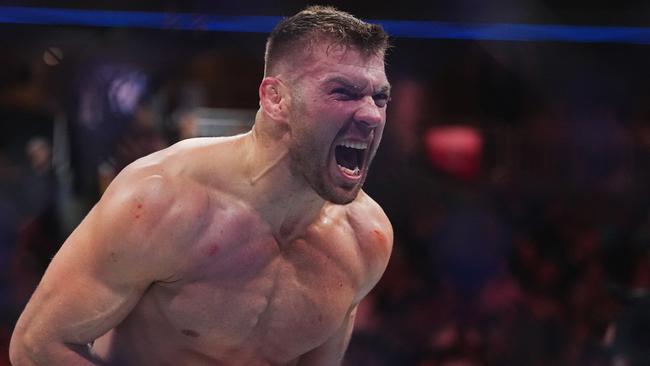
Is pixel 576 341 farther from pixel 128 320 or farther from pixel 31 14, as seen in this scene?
pixel 31 14

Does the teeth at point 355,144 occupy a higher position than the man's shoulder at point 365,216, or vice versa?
the teeth at point 355,144

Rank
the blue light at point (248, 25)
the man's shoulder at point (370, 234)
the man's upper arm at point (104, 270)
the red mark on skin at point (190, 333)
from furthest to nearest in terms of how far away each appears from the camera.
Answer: the blue light at point (248, 25)
the man's shoulder at point (370, 234)
the red mark on skin at point (190, 333)
the man's upper arm at point (104, 270)

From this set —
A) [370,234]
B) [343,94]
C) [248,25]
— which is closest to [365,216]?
[370,234]

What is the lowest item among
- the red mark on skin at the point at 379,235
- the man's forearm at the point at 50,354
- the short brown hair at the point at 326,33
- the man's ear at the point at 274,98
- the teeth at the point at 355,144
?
the man's forearm at the point at 50,354

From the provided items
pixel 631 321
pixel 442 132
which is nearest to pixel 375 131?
pixel 442 132

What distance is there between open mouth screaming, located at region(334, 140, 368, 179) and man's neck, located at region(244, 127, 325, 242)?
0.20ft

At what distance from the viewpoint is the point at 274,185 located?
125 cm

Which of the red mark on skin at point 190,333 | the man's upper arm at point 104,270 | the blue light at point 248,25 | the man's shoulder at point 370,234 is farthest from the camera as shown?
the blue light at point 248,25

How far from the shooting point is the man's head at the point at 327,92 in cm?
117

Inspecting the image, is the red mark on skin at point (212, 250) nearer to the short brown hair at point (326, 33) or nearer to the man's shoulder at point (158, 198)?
the man's shoulder at point (158, 198)

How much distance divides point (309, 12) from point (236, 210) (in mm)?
285

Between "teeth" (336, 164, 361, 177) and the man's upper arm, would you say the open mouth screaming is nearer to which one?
"teeth" (336, 164, 361, 177)

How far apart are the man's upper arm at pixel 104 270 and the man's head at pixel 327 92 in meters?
0.19

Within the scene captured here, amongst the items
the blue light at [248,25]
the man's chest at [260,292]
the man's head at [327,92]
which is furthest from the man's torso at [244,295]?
the blue light at [248,25]
